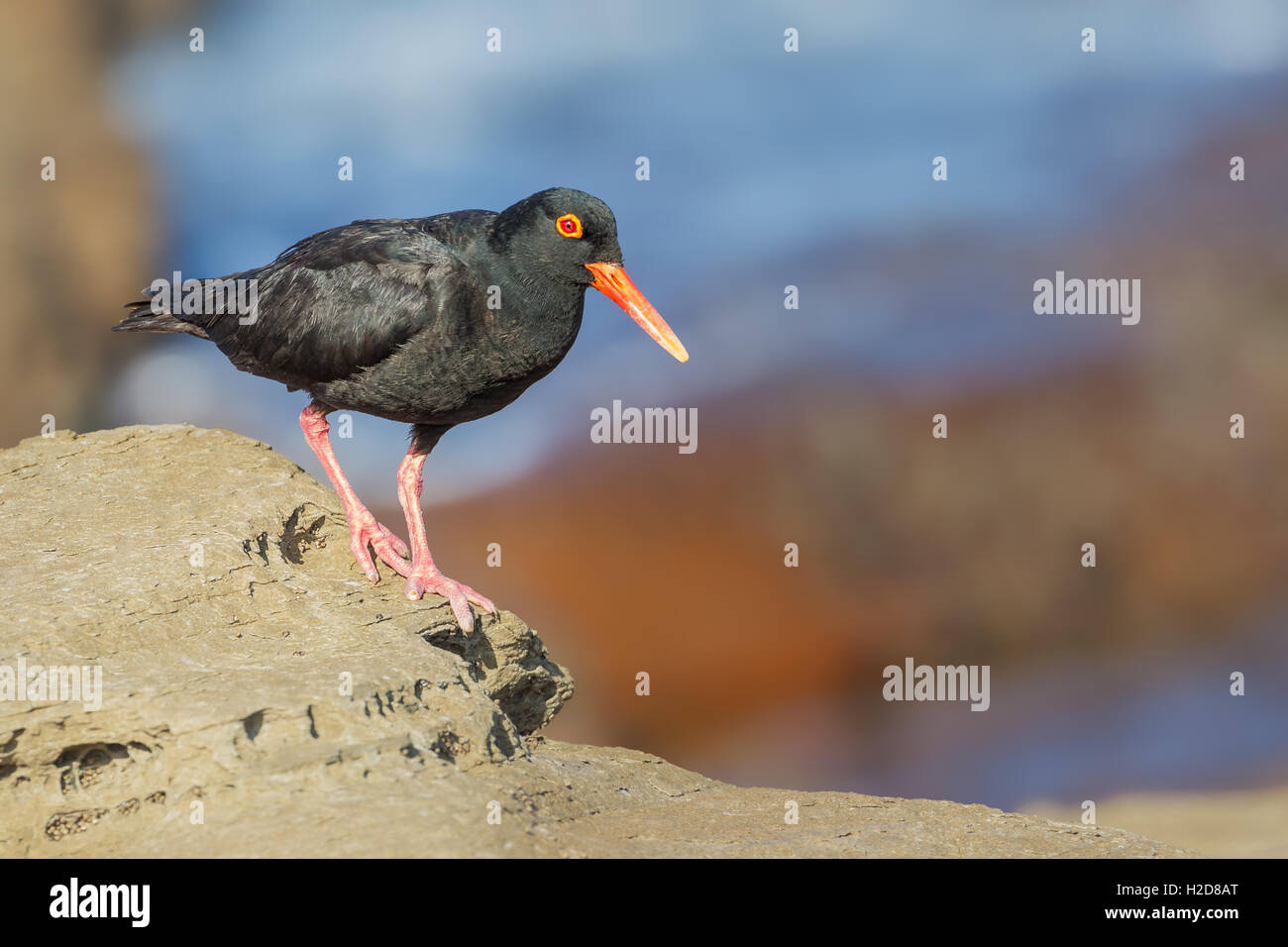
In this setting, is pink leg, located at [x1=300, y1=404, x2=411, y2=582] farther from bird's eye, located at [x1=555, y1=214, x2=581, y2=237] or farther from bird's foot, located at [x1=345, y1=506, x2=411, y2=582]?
bird's eye, located at [x1=555, y1=214, x2=581, y2=237]

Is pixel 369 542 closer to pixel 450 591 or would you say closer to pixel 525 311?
pixel 450 591

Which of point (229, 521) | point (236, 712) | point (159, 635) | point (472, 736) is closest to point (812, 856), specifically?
point (472, 736)

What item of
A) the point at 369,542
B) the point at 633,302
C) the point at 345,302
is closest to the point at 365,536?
the point at 369,542

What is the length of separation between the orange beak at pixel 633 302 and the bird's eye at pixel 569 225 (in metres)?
0.23

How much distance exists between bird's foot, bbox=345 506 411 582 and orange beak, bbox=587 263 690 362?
81.7 inches

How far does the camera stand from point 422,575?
22.7ft

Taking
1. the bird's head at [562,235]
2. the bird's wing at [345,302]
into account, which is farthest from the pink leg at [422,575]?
the bird's head at [562,235]

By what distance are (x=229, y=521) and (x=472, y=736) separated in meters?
2.46

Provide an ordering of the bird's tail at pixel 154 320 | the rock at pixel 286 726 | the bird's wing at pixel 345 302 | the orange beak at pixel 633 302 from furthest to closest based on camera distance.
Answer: the bird's tail at pixel 154 320, the orange beak at pixel 633 302, the bird's wing at pixel 345 302, the rock at pixel 286 726

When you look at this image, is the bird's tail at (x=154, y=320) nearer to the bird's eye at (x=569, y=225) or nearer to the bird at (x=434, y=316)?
the bird at (x=434, y=316)

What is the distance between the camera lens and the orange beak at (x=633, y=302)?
6934mm

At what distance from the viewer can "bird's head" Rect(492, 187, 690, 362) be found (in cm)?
676

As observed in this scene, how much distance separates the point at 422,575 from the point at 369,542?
1.70 feet

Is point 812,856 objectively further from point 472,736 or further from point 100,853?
point 100,853
